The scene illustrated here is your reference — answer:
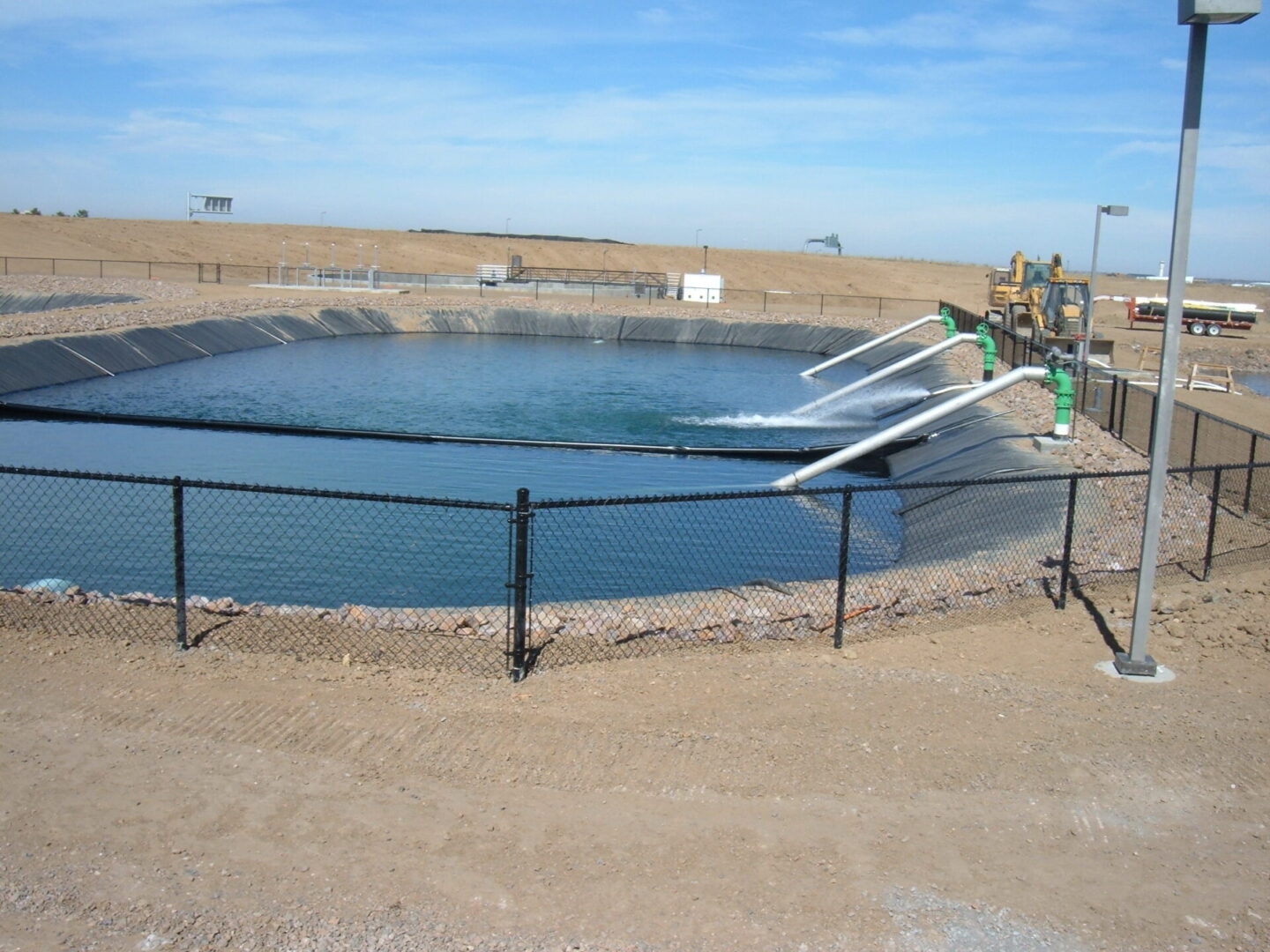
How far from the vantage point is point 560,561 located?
46.9 feet

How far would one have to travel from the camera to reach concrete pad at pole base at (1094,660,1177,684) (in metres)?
9.36

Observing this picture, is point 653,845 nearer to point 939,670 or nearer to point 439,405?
point 939,670

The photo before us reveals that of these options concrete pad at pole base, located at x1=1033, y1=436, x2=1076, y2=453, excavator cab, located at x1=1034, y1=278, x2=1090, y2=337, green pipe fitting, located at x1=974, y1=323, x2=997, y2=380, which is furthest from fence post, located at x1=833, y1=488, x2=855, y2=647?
excavator cab, located at x1=1034, y1=278, x2=1090, y2=337

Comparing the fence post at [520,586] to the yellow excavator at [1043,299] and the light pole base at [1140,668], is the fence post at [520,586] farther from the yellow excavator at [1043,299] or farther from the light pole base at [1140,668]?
the yellow excavator at [1043,299]

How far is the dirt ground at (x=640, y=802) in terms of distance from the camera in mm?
5668

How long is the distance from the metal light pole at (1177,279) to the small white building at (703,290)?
2413 inches

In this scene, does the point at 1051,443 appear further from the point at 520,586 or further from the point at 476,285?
the point at 476,285

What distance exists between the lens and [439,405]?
30.2 metres

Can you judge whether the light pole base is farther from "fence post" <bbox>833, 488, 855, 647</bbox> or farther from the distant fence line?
the distant fence line

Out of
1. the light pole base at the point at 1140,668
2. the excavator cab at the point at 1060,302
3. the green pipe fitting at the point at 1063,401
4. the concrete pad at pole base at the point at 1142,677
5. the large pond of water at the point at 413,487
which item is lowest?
the large pond of water at the point at 413,487

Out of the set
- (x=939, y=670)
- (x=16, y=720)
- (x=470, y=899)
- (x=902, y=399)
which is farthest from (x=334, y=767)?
(x=902, y=399)

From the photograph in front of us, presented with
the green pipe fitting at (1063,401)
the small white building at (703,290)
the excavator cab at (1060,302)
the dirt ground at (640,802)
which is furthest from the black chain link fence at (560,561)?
the small white building at (703,290)

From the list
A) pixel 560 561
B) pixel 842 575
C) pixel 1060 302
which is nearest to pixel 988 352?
pixel 1060 302

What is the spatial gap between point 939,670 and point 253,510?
10781mm
